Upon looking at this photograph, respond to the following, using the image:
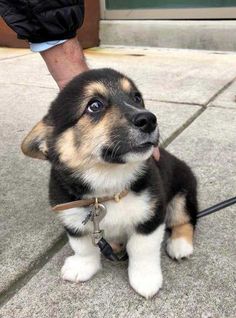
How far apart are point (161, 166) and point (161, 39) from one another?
6.04 m

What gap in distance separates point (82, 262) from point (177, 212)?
71 cm

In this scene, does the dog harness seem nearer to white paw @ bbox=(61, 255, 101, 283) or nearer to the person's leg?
white paw @ bbox=(61, 255, 101, 283)

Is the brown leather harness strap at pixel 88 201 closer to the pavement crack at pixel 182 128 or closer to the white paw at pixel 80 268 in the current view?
the white paw at pixel 80 268

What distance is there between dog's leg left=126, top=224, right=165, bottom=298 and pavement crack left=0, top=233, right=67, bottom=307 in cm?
57

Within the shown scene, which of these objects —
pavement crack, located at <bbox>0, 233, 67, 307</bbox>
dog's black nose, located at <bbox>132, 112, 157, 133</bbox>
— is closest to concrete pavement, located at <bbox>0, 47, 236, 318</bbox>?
pavement crack, located at <bbox>0, 233, 67, 307</bbox>

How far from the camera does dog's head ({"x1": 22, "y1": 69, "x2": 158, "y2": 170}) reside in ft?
7.11

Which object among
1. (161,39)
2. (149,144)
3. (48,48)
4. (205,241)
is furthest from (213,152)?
(161,39)

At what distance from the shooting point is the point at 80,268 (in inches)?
99.7

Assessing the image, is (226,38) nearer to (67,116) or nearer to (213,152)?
(213,152)

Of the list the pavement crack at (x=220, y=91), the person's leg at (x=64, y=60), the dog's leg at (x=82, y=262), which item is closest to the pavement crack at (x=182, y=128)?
the pavement crack at (x=220, y=91)

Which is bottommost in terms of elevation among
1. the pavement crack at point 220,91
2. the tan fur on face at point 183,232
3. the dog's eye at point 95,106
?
the pavement crack at point 220,91

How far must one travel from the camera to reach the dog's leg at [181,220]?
108 inches

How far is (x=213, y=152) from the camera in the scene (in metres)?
4.05

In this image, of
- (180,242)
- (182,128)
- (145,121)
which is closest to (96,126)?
(145,121)
